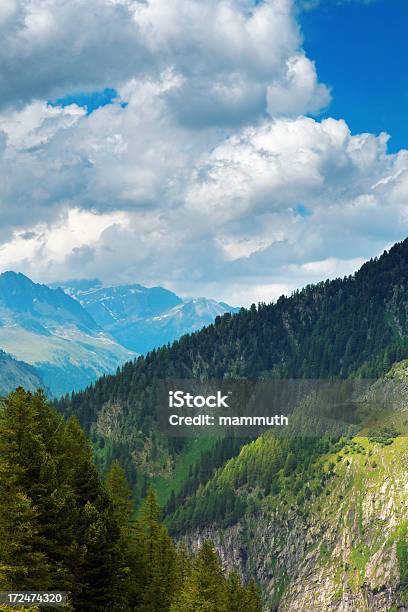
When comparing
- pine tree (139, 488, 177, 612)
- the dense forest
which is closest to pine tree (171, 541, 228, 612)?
pine tree (139, 488, 177, 612)

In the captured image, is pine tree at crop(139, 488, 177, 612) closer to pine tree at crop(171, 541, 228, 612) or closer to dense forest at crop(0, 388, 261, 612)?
pine tree at crop(171, 541, 228, 612)

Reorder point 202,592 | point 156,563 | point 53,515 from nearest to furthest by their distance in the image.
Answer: point 53,515, point 202,592, point 156,563

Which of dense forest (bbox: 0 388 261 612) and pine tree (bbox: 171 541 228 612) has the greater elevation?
dense forest (bbox: 0 388 261 612)

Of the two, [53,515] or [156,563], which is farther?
[156,563]

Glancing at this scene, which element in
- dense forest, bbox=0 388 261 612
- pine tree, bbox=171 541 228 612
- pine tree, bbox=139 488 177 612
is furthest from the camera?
pine tree, bbox=139 488 177 612

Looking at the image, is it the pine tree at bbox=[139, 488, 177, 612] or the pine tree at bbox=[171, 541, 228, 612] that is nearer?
the pine tree at bbox=[171, 541, 228, 612]

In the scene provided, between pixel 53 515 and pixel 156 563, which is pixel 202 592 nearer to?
pixel 156 563

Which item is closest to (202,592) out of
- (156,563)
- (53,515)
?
(156,563)

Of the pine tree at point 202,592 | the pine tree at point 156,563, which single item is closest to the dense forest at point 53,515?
the pine tree at point 202,592

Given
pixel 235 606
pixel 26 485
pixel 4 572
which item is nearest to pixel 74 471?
pixel 26 485

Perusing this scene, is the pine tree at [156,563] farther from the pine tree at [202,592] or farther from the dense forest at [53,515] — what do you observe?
the dense forest at [53,515]

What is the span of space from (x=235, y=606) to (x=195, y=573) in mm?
41012

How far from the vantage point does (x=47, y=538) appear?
162 feet

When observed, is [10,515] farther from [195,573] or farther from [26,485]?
[195,573]
